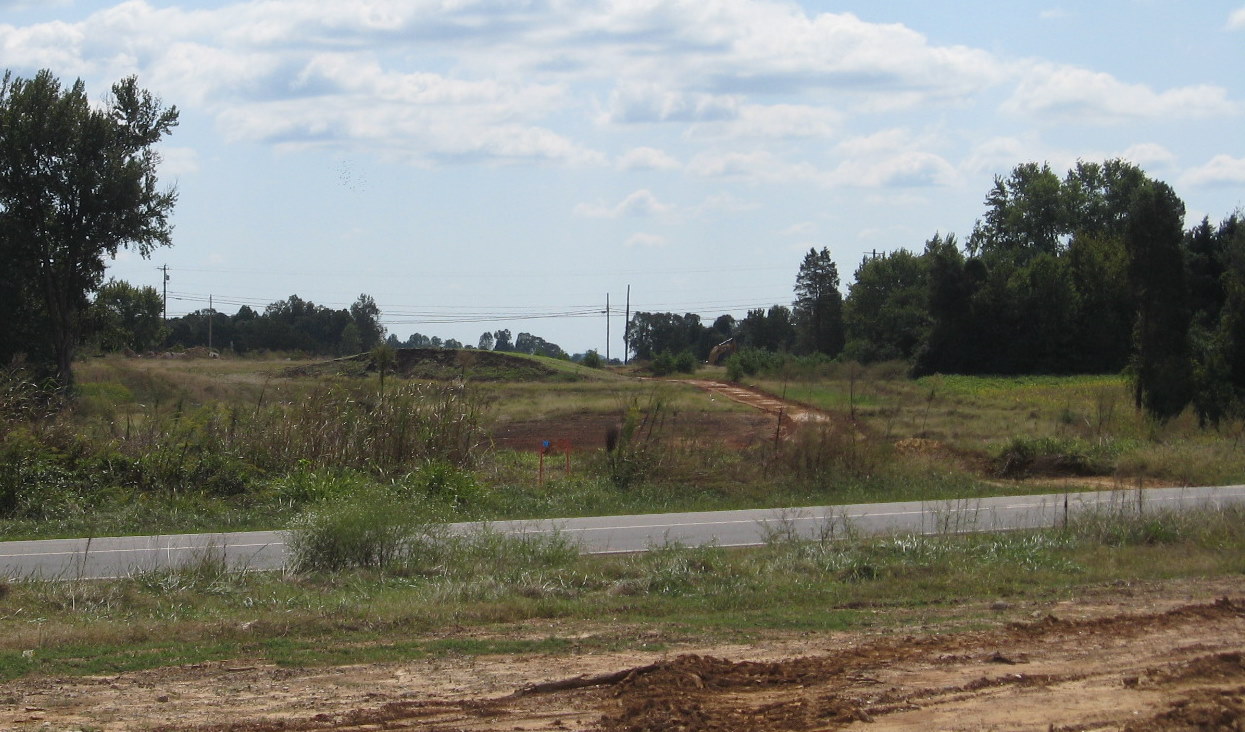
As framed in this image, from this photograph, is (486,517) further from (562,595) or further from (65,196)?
(65,196)

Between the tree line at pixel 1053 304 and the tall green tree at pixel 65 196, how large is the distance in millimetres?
32407

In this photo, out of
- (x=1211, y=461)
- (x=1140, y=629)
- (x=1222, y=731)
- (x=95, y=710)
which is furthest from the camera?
(x=1211, y=461)

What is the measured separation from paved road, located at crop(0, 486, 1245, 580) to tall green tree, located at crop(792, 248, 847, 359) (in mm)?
87907

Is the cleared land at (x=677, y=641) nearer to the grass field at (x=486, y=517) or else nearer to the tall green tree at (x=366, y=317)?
the grass field at (x=486, y=517)

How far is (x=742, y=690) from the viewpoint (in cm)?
735

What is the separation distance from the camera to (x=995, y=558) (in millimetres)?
13312

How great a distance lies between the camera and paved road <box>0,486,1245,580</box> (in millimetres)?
13961

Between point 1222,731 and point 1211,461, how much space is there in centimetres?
2172

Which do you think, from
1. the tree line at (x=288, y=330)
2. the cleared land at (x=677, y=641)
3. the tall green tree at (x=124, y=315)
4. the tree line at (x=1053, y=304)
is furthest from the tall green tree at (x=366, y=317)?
the cleared land at (x=677, y=641)

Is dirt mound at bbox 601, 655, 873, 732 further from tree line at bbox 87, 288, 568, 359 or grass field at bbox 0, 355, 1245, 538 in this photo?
tree line at bbox 87, 288, 568, 359

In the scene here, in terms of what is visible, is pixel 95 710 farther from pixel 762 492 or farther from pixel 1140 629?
pixel 762 492

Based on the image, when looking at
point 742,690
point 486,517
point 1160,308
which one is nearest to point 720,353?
point 1160,308

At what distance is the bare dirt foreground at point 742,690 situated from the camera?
6660mm

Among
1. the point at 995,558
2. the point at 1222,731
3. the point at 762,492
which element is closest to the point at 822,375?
the point at 762,492
